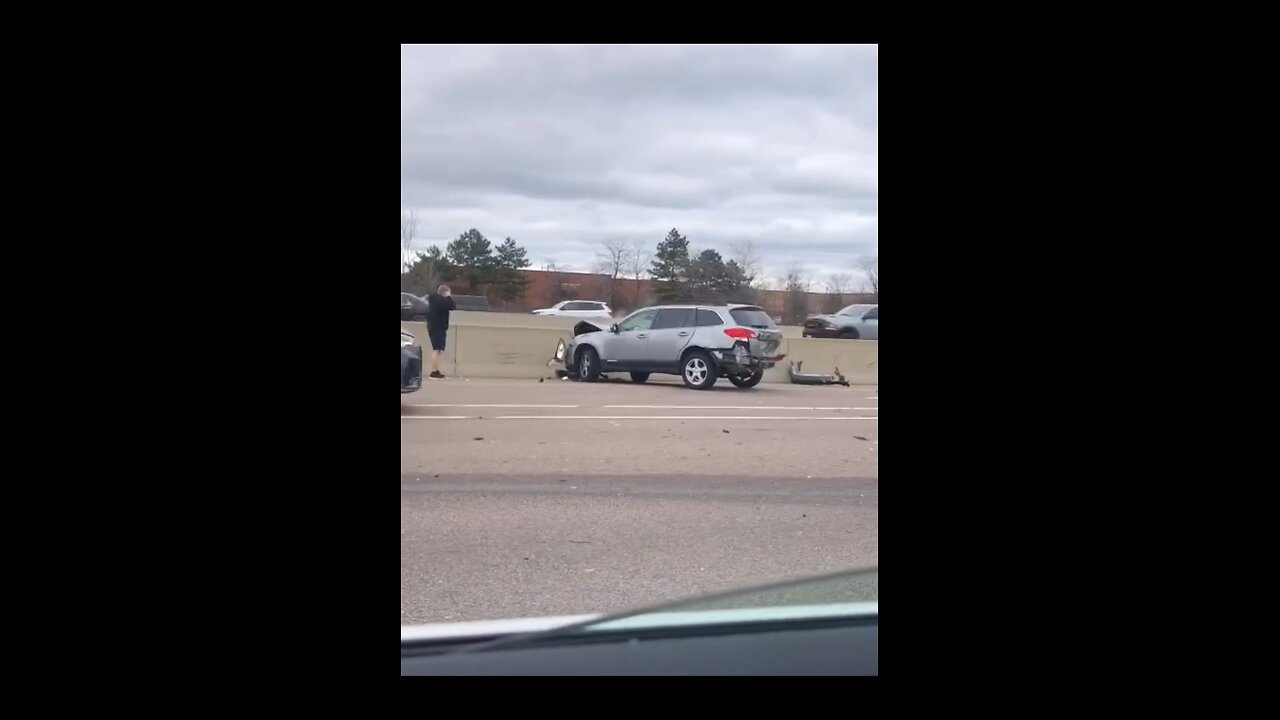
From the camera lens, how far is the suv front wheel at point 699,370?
1716cm

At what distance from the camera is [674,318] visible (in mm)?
17219

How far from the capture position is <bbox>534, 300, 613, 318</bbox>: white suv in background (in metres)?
21.1

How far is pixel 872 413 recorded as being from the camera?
47.8 ft

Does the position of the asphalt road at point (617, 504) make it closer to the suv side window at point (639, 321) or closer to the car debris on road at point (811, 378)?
the suv side window at point (639, 321)

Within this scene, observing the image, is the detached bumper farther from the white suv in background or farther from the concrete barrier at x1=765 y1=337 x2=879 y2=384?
the concrete barrier at x1=765 y1=337 x2=879 y2=384

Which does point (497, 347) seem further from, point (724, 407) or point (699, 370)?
point (724, 407)

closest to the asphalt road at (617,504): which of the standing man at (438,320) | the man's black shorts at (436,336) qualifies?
the standing man at (438,320)

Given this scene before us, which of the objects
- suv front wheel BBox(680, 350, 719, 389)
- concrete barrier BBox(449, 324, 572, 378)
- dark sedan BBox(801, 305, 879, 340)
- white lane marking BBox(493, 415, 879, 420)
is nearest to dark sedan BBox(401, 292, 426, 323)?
concrete barrier BBox(449, 324, 572, 378)

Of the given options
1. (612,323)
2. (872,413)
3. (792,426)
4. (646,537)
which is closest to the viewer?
(646,537)

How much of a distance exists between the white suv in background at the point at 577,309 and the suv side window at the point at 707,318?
13.7ft

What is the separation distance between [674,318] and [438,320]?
426 centimetres
